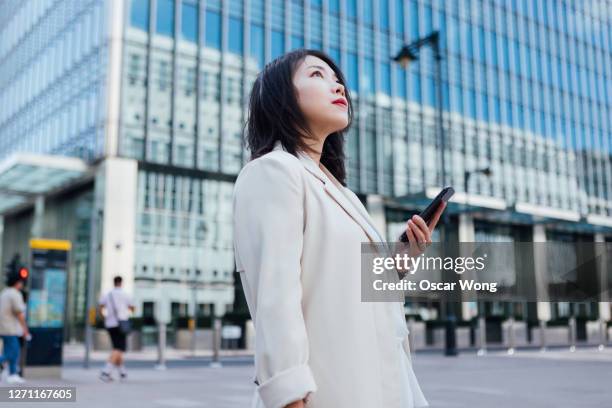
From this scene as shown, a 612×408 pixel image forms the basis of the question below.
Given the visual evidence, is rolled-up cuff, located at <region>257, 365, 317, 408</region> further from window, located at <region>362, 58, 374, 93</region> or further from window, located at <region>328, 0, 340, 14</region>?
window, located at <region>328, 0, 340, 14</region>

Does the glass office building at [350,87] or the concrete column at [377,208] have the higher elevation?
the glass office building at [350,87]

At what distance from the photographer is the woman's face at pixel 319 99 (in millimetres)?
2070

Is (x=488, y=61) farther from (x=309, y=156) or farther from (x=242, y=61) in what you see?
(x=309, y=156)

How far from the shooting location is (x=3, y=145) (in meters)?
39.4

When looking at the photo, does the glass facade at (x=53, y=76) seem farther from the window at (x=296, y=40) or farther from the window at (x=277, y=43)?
the window at (x=296, y=40)

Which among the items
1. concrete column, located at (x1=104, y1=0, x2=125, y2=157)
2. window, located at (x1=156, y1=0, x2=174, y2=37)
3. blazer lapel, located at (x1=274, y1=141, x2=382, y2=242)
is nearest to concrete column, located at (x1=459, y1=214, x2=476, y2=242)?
window, located at (x1=156, y1=0, x2=174, y2=37)

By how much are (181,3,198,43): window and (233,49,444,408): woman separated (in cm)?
2919

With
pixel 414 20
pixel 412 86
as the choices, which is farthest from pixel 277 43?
pixel 414 20

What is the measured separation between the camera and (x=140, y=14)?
28.8 m

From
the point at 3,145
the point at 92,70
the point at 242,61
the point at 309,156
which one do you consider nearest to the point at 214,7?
the point at 242,61

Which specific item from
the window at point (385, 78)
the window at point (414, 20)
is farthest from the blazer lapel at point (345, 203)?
the window at point (414, 20)

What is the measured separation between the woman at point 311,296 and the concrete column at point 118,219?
26.5 m

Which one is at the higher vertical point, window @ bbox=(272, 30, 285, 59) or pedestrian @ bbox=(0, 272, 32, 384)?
window @ bbox=(272, 30, 285, 59)

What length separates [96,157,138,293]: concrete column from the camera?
89.2ft
